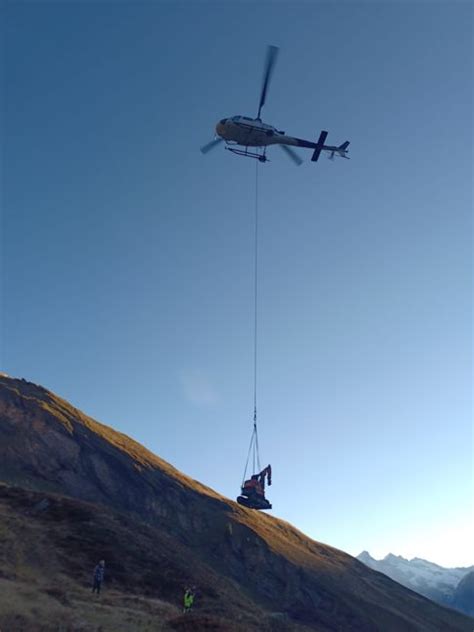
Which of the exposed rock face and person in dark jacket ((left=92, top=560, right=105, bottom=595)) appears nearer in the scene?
person in dark jacket ((left=92, top=560, right=105, bottom=595))

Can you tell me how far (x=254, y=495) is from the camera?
55438 mm

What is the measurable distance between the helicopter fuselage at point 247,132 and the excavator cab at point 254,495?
3331cm

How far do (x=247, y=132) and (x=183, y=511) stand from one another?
2142 inches

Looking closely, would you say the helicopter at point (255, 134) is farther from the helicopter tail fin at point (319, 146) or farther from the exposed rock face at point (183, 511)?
the exposed rock face at point (183, 511)

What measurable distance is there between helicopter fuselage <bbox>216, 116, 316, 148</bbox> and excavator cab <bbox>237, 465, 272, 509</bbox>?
33.3 meters

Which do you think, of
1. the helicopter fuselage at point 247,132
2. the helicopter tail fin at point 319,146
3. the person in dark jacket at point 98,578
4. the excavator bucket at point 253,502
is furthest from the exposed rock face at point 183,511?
the helicopter tail fin at point 319,146

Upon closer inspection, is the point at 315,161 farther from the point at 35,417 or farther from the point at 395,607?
the point at 395,607

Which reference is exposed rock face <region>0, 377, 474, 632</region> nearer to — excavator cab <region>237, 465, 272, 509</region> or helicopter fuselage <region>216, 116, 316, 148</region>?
excavator cab <region>237, 465, 272, 509</region>

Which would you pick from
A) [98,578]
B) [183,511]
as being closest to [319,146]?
[98,578]

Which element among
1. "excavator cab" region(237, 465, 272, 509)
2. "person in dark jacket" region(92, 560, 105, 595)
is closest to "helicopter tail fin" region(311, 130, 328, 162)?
"excavator cab" region(237, 465, 272, 509)

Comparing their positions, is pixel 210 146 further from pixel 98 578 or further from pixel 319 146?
pixel 98 578

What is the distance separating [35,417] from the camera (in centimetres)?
7819

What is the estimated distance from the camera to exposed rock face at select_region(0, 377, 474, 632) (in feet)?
231

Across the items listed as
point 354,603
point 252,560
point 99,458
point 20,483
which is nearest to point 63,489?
point 20,483
